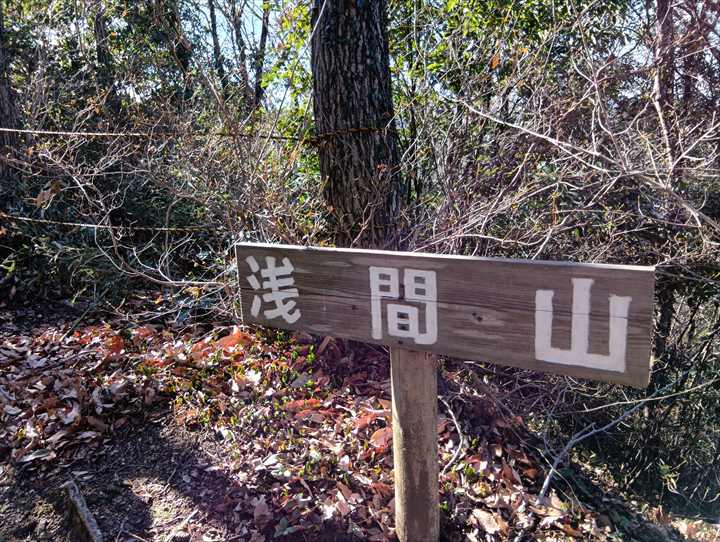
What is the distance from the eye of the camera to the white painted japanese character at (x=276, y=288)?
1.96 m

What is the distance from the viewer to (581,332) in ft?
4.68

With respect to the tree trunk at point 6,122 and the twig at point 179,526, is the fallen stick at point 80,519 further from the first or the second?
the tree trunk at point 6,122

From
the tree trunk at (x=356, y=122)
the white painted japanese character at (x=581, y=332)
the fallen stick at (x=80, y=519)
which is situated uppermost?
the tree trunk at (x=356, y=122)

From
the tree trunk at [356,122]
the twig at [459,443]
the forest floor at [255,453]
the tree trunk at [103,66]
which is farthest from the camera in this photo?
the tree trunk at [103,66]

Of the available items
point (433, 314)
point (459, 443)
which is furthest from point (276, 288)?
point (459, 443)

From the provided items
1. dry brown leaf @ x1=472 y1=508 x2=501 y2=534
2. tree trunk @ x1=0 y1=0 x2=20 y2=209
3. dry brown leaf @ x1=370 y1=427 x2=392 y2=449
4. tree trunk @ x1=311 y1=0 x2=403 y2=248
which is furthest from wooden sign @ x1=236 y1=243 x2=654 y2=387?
tree trunk @ x1=0 y1=0 x2=20 y2=209

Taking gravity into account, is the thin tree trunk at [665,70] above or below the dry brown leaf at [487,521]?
above

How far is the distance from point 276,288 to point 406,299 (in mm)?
565

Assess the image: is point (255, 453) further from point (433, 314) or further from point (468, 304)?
point (468, 304)

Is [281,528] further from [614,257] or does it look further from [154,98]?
[154,98]

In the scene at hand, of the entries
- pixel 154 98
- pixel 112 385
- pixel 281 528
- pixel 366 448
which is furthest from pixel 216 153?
pixel 281 528

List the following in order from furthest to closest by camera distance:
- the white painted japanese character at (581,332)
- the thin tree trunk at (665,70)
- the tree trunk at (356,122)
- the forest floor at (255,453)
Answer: the thin tree trunk at (665,70) < the tree trunk at (356,122) < the forest floor at (255,453) < the white painted japanese character at (581,332)

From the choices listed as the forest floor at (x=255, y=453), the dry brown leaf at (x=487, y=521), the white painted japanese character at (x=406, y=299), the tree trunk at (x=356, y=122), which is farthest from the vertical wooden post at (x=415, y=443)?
the tree trunk at (x=356, y=122)

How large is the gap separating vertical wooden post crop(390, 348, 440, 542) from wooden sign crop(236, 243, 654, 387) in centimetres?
16
